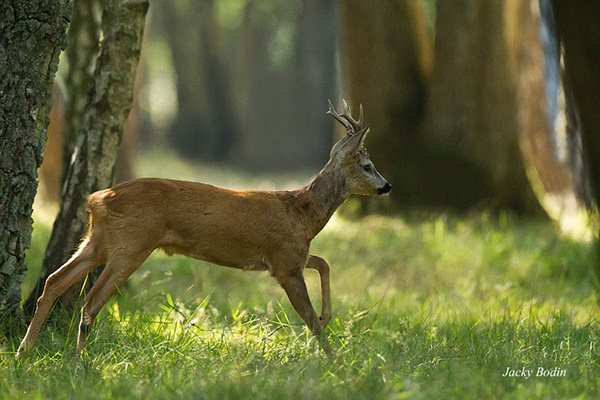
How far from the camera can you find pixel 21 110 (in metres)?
5.20

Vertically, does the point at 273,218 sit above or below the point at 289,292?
above

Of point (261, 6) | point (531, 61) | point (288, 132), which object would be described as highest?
point (261, 6)

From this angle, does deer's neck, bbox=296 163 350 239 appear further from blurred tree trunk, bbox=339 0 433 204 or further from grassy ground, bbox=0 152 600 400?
blurred tree trunk, bbox=339 0 433 204

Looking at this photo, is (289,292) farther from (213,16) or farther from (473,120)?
(213,16)

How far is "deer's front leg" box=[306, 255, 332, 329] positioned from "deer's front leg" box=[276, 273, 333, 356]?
0.72 feet

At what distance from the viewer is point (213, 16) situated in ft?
103

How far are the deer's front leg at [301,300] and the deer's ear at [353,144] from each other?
888 mm

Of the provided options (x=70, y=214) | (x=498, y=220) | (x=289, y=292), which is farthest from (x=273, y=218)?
(x=498, y=220)

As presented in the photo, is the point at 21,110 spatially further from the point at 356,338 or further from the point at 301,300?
the point at 356,338

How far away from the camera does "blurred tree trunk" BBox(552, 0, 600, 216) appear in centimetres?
637

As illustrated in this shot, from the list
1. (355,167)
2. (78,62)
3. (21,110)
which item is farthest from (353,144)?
(78,62)

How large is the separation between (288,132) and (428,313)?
79.7ft

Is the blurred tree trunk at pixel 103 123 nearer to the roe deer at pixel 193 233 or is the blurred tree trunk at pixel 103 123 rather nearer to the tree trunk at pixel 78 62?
the roe deer at pixel 193 233

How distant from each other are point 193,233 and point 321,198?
0.97 meters
